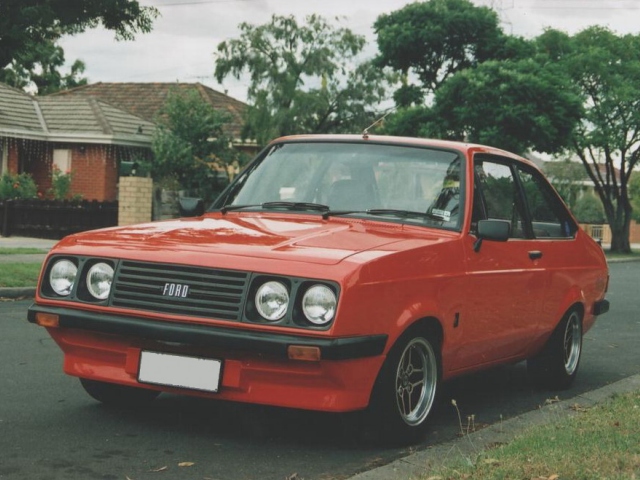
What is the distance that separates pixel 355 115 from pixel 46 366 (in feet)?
121

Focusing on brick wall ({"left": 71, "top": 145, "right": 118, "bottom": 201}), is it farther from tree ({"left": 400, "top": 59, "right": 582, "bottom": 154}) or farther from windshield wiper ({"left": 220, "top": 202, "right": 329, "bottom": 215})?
windshield wiper ({"left": 220, "top": 202, "right": 329, "bottom": 215})

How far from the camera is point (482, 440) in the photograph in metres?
5.50

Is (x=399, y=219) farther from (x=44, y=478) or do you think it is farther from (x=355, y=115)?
(x=355, y=115)

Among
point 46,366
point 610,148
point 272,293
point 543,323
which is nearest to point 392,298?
point 272,293

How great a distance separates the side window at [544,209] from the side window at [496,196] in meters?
0.19

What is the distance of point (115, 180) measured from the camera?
1372 inches

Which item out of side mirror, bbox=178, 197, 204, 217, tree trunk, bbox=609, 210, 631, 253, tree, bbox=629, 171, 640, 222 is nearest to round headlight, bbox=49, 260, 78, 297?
side mirror, bbox=178, 197, 204, 217

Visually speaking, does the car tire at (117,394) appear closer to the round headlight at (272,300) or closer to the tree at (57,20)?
the round headlight at (272,300)

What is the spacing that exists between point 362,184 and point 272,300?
1615 millimetres

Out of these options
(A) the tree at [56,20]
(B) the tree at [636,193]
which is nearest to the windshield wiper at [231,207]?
(A) the tree at [56,20]

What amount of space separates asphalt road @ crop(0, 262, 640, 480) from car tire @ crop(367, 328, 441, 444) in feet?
0.35

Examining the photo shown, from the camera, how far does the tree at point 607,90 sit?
3962 centimetres

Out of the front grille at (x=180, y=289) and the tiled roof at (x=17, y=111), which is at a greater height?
the tiled roof at (x=17, y=111)

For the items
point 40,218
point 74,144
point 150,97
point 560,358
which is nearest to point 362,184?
point 560,358
